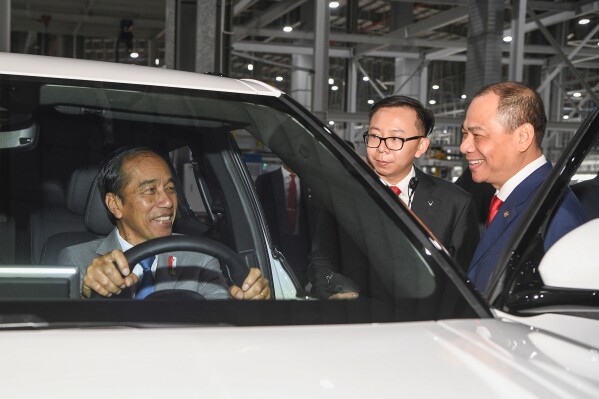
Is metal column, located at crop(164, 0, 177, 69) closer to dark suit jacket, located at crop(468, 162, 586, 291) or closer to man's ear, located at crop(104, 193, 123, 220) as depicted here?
dark suit jacket, located at crop(468, 162, 586, 291)

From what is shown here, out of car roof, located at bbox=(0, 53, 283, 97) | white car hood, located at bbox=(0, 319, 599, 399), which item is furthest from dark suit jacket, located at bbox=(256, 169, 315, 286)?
white car hood, located at bbox=(0, 319, 599, 399)

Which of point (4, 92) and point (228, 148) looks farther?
point (228, 148)

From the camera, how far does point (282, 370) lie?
1.12m

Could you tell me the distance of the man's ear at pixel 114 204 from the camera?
2.01 metres

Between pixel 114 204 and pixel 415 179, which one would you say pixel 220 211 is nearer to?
pixel 114 204

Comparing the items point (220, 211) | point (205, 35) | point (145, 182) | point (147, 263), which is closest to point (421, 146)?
point (220, 211)

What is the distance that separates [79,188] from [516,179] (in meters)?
1.26

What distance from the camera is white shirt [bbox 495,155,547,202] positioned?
2537mm

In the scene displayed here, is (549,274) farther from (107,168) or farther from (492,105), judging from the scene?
(492,105)

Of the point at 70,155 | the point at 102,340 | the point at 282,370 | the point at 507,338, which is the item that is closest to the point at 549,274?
the point at 507,338

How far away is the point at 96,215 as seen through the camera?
2.06 metres

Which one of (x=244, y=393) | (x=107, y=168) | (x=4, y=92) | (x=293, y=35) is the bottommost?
(x=244, y=393)

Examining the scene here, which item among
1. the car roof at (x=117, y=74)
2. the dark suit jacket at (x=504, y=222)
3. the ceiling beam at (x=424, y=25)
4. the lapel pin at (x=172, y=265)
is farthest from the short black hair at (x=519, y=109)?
the ceiling beam at (x=424, y=25)

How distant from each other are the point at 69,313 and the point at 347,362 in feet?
1.40
